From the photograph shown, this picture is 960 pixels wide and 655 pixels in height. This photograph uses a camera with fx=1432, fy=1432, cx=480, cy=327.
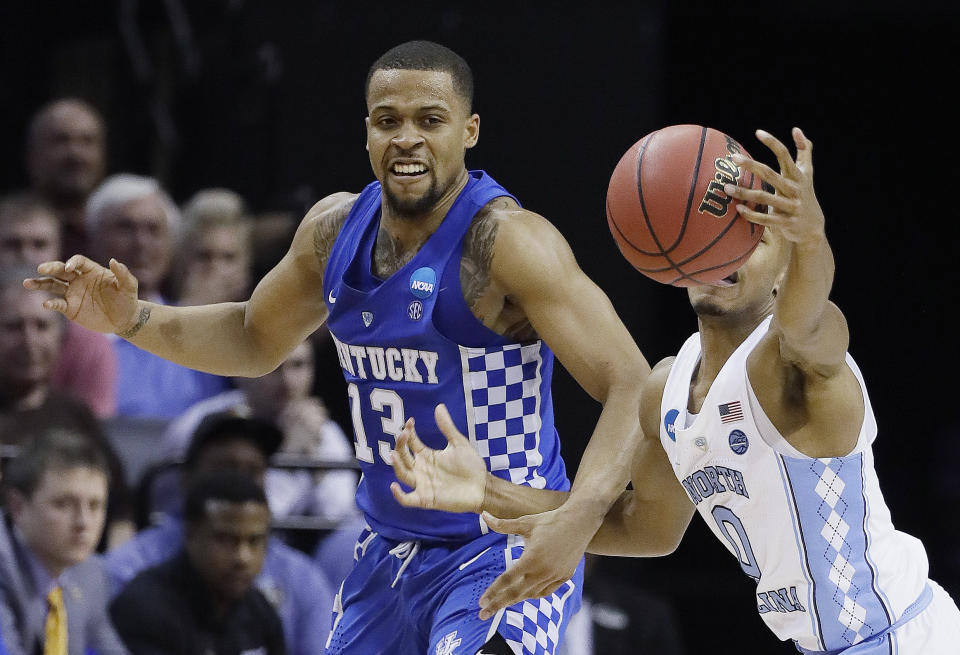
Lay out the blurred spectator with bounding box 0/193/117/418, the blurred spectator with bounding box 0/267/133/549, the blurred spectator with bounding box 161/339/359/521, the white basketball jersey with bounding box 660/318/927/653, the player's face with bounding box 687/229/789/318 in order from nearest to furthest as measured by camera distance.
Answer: the white basketball jersey with bounding box 660/318/927/653 → the player's face with bounding box 687/229/789/318 → the blurred spectator with bounding box 0/267/133/549 → the blurred spectator with bounding box 0/193/117/418 → the blurred spectator with bounding box 161/339/359/521

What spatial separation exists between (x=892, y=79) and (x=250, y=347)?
18.6 ft

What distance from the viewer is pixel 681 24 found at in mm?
8703

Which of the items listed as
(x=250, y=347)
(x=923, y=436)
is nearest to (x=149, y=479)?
(x=250, y=347)

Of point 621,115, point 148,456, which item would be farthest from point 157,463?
point 621,115

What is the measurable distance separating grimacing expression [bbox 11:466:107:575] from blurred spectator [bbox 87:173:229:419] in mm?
1150

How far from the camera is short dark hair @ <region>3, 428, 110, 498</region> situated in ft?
18.3

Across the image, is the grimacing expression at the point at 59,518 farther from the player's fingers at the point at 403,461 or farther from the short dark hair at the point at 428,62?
the player's fingers at the point at 403,461

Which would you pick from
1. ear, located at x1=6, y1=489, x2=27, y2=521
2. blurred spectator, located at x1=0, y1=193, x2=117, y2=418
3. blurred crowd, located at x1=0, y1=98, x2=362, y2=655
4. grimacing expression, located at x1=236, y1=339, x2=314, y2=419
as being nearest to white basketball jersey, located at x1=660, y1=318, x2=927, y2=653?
blurred crowd, located at x1=0, y1=98, x2=362, y2=655

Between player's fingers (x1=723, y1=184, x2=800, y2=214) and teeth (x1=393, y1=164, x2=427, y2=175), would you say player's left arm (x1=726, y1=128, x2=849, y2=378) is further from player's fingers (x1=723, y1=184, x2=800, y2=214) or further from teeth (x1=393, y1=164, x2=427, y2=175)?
teeth (x1=393, y1=164, x2=427, y2=175)

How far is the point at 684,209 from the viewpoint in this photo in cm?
341

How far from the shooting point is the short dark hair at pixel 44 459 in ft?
18.3

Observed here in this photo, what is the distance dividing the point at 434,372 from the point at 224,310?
0.98m

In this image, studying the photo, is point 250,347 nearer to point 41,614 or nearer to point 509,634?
point 509,634

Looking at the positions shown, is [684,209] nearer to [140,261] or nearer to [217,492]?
[217,492]
